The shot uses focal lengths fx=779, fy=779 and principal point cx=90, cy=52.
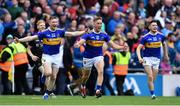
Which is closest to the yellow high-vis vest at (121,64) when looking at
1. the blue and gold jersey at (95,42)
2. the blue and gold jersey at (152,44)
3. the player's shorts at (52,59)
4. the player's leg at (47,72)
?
the blue and gold jersey at (152,44)

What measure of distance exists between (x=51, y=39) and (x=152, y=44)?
318 centimetres

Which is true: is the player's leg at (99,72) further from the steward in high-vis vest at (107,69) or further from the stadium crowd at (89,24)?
the steward in high-vis vest at (107,69)

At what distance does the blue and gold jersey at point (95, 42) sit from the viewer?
2364cm

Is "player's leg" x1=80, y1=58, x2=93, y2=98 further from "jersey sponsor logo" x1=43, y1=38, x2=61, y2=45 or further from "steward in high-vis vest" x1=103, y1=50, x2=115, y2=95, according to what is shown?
"steward in high-vis vest" x1=103, y1=50, x2=115, y2=95

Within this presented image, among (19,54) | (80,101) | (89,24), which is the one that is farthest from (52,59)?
(89,24)

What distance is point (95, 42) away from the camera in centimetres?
2370

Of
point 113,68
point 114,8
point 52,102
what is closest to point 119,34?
point 113,68

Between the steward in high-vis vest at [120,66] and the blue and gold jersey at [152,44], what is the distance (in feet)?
12.0

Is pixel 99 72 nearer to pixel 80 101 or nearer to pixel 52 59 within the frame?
pixel 52 59

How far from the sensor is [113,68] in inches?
1101

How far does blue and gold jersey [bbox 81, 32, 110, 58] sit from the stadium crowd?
4.92 ft

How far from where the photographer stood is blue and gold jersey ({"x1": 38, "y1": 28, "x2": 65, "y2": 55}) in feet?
75.8

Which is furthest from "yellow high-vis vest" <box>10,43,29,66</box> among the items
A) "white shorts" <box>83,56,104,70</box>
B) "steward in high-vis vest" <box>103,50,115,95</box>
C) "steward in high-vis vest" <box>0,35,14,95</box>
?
"white shorts" <box>83,56,104,70</box>

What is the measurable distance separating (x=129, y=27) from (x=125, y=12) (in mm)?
1234
